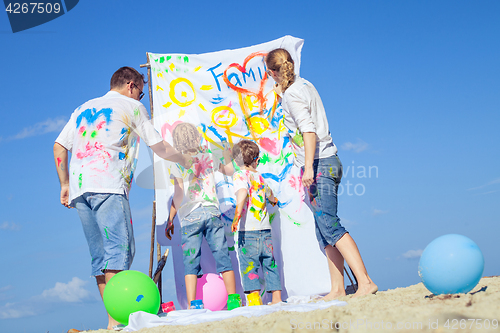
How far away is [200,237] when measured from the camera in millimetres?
3867

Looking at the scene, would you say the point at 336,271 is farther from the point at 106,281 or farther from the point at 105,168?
the point at 105,168

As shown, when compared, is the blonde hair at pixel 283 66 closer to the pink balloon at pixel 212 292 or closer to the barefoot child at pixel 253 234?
the barefoot child at pixel 253 234

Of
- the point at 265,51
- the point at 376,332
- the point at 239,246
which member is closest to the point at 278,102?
the point at 265,51

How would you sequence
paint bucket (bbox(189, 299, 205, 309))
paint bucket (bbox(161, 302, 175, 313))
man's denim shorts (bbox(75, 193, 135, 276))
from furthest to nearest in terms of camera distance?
paint bucket (bbox(161, 302, 175, 313)) → paint bucket (bbox(189, 299, 205, 309)) → man's denim shorts (bbox(75, 193, 135, 276))

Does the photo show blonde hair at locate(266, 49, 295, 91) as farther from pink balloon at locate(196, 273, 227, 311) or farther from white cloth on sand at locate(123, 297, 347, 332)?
pink balloon at locate(196, 273, 227, 311)

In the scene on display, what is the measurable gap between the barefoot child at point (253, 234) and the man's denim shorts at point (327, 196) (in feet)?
2.89

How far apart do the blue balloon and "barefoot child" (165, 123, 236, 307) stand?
184cm

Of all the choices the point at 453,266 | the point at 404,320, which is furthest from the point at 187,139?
the point at 404,320

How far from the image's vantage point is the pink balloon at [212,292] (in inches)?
148

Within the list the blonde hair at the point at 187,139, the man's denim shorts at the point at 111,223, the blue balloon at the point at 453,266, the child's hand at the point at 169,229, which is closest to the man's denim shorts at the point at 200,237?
the child's hand at the point at 169,229

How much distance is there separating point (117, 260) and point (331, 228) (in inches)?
66.3

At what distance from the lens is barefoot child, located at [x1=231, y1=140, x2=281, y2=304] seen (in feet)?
13.1

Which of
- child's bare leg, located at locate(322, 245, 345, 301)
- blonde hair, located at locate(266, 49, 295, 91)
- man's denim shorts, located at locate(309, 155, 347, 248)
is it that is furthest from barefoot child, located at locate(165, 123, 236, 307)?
blonde hair, located at locate(266, 49, 295, 91)

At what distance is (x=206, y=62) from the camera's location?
4.80 m
